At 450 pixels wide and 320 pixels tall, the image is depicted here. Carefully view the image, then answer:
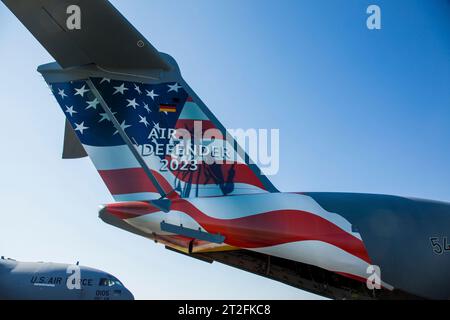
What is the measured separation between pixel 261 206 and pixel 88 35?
2664 mm

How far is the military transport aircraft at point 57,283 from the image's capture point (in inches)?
516

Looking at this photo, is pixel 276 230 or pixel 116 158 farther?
pixel 116 158

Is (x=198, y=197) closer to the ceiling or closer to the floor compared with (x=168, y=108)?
closer to the floor

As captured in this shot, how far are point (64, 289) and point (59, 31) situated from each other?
37.0ft

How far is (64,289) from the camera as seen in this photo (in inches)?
524

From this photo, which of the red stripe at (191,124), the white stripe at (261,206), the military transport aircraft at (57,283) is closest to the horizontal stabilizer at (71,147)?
the red stripe at (191,124)

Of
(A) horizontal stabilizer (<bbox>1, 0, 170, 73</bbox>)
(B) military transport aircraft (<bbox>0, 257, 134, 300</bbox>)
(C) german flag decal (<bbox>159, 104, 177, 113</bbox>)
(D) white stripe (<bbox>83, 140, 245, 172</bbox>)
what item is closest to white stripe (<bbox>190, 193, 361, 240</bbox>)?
(D) white stripe (<bbox>83, 140, 245, 172</bbox>)

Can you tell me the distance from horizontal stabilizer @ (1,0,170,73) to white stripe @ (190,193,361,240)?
1.91 meters

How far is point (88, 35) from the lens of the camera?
14.4ft

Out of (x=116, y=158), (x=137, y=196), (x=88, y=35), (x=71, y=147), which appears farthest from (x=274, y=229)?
(x=71, y=147)

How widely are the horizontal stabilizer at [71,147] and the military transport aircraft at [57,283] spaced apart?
8946mm

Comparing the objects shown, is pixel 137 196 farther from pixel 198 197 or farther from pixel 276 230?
pixel 276 230
